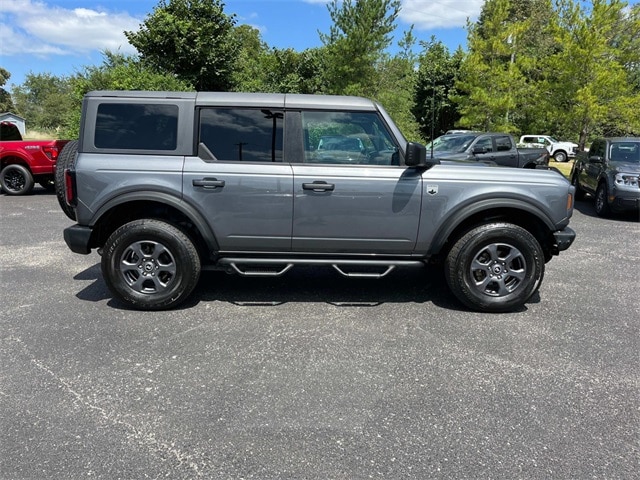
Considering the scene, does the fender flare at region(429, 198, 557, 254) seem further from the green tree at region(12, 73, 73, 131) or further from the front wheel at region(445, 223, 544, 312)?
the green tree at region(12, 73, 73, 131)

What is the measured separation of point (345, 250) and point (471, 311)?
1.34 meters

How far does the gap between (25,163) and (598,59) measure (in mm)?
17772

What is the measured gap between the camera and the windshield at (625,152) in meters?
9.95

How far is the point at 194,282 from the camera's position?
4.32m

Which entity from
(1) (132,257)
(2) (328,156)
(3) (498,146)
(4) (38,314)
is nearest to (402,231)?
(2) (328,156)

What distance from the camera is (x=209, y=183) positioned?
4145 mm

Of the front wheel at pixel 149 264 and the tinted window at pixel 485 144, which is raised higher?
the tinted window at pixel 485 144

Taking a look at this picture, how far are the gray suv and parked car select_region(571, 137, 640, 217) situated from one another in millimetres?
6037

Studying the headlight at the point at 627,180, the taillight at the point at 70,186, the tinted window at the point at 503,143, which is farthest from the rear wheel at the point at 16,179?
the headlight at the point at 627,180

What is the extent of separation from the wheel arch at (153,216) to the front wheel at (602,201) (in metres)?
8.68

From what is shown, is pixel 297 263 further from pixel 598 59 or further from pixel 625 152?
pixel 598 59

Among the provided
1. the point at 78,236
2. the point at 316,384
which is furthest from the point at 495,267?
the point at 78,236

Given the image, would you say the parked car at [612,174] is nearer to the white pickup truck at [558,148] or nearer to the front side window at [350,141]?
the front side window at [350,141]

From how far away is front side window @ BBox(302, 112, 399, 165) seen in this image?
14.1 ft
